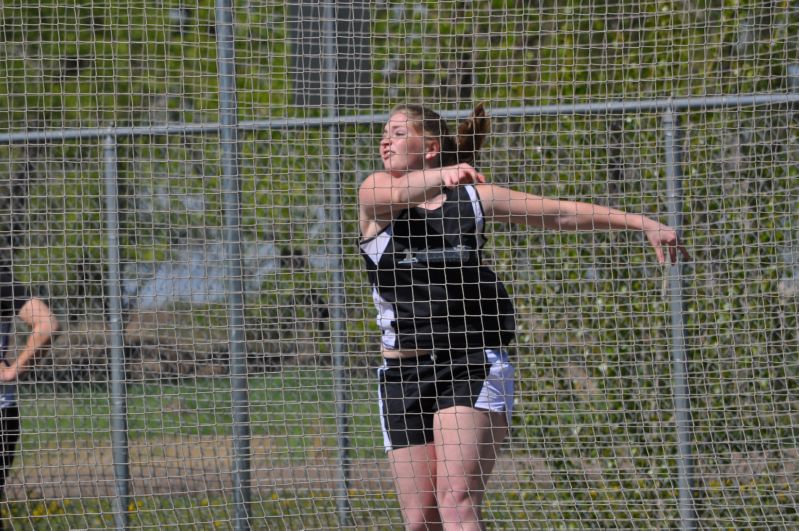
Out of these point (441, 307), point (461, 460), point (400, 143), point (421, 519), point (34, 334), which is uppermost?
point (400, 143)

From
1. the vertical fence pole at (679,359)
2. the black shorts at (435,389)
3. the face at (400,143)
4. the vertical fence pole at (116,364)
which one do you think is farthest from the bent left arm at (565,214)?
the vertical fence pole at (116,364)

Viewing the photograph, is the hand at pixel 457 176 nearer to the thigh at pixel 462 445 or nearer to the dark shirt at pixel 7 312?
the thigh at pixel 462 445

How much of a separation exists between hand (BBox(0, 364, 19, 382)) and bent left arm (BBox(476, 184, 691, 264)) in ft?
6.82

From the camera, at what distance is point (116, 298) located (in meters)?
4.07

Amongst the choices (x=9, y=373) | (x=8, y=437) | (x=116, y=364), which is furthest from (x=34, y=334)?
(x=8, y=437)

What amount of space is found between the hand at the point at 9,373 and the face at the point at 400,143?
1822mm

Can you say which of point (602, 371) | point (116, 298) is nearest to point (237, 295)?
point (116, 298)

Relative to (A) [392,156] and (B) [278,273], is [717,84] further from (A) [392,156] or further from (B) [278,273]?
(B) [278,273]

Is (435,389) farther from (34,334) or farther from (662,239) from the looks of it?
(34,334)

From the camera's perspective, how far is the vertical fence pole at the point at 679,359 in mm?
3682

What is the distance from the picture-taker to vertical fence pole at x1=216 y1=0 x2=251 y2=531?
12.3ft

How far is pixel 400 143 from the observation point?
3.26 metres

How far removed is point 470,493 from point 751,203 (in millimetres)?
1743

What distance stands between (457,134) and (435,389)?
87 centimetres
